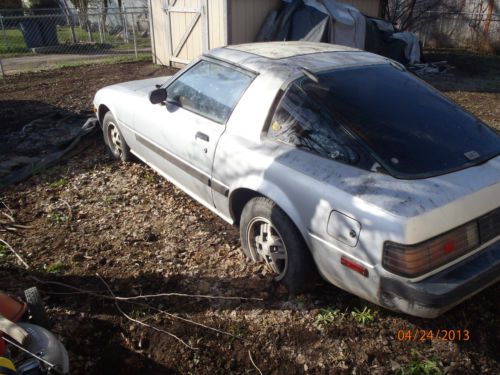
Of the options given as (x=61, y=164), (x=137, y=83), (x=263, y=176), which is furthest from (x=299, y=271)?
(x=61, y=164)

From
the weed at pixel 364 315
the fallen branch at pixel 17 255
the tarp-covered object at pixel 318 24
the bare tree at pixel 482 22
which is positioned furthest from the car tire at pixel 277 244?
the bare tree at pixel 482 22

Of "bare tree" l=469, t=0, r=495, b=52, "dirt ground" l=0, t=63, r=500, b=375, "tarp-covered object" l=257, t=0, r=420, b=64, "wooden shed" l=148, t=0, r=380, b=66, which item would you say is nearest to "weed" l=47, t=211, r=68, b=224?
"dirt ground" l=0, t=63, r=500, b=375

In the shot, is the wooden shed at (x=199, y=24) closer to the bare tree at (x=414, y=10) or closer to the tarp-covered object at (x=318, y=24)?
the tarp-covered object at (x=318, y=24)

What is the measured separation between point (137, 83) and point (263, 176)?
282cm

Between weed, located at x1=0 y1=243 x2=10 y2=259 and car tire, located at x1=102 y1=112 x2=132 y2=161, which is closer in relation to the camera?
weed, located at x1=0 y1=243 x2=10 y2=259

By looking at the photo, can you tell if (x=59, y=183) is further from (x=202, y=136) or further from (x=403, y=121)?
(x=403, y=121)

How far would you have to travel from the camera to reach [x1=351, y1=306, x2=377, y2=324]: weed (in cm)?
283

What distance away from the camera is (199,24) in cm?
998

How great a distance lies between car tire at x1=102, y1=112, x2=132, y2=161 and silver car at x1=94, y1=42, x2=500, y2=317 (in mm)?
1319

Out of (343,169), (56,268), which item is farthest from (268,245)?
(56,268)

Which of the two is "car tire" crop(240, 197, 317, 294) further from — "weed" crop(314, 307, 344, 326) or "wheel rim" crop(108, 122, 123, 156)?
"wheel rim" crop(108, 122, 123, 156)

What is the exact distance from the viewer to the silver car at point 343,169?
2.25 meters

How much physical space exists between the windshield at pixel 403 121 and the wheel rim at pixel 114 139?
2.93 m

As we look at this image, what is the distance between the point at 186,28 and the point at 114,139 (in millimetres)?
6139
